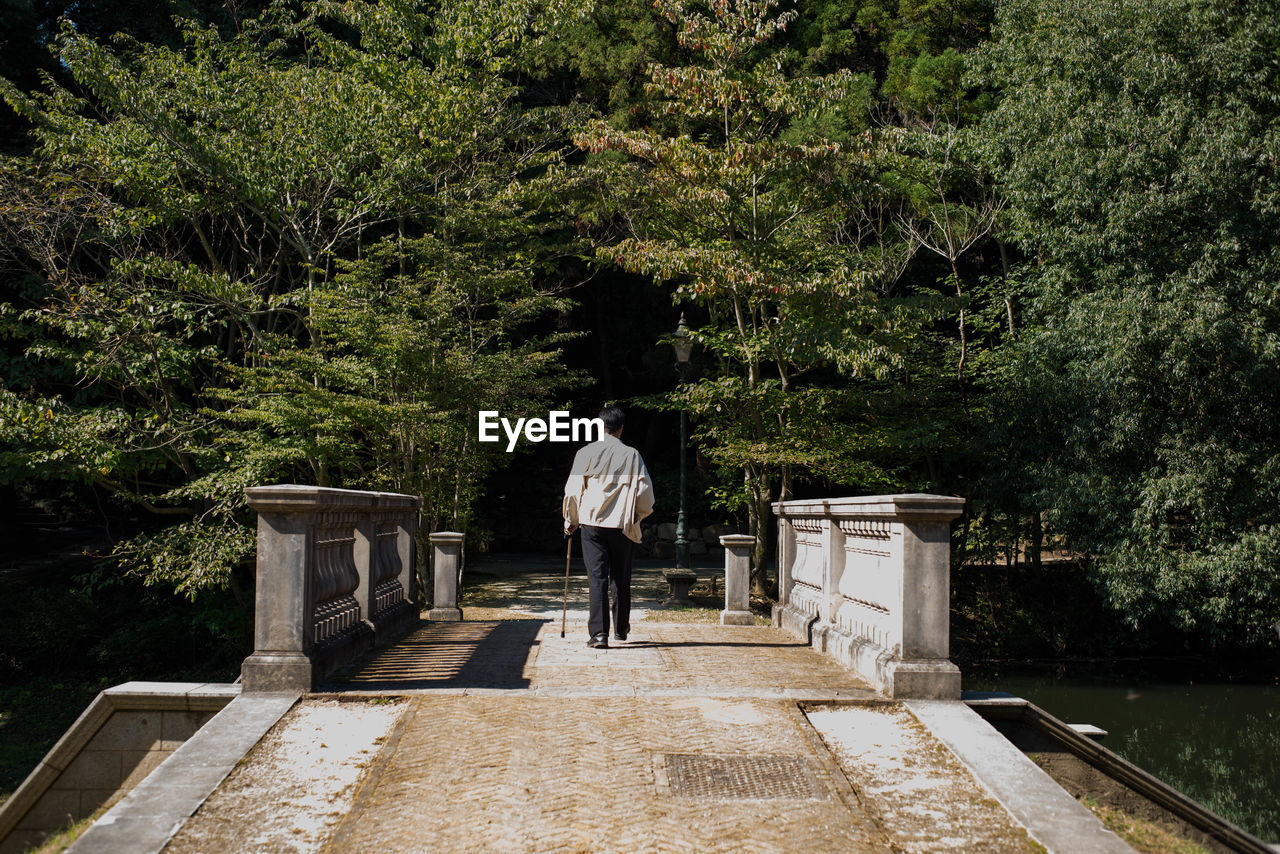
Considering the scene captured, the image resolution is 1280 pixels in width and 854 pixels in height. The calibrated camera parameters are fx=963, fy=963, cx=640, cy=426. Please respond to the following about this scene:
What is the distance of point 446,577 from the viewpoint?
1050 cm

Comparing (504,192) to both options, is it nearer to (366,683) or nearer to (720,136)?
(720,136)

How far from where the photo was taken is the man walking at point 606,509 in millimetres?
7391

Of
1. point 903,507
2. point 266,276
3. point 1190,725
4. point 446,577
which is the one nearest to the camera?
point 903,507

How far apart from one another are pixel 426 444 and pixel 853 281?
6984 millimetres

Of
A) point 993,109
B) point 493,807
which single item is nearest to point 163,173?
point 493,807

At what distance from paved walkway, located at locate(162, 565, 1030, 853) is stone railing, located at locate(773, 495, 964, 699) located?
253 mm

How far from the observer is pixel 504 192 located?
661 inches

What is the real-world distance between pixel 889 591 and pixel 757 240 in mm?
10193

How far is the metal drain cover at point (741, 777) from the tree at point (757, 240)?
33.0 feet

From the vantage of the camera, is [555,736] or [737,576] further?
[737,576]

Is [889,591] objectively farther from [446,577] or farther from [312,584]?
[446,577]

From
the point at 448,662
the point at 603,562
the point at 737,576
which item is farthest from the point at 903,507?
the point at 737,576

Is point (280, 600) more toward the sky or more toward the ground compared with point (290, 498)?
more toward the ground

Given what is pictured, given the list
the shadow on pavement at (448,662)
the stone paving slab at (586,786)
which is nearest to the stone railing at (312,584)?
the shadow on pavement at (448,662)
